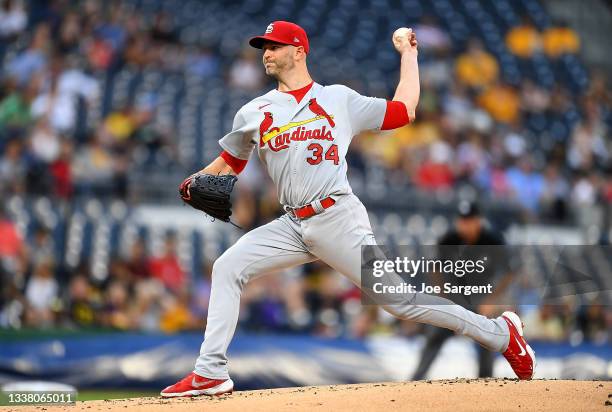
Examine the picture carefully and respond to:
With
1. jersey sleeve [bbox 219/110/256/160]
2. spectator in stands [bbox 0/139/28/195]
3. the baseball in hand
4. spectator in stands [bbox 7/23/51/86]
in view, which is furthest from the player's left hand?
spectator in stands [bbox 7/23/51/86]

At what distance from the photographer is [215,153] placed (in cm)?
1030

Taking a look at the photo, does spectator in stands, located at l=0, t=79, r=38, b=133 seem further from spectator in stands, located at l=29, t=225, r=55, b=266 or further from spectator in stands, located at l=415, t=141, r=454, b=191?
spectator in stands, located at l=415, t=141, r=454, b=191

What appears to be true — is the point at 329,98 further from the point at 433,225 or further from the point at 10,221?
the point at 433,225

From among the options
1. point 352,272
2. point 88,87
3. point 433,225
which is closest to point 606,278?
point 433,225

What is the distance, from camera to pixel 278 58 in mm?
4754

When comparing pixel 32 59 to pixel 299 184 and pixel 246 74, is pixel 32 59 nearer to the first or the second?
pixel 246 74

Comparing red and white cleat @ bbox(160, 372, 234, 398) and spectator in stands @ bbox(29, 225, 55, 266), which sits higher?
red and white cleat @ bbox(160, 372, 234, 398)

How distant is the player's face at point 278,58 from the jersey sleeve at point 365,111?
33 cm

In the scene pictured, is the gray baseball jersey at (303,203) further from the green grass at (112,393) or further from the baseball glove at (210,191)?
the green grass at (112,393)

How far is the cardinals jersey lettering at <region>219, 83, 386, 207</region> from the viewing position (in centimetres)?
460

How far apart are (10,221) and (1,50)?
2974 mm

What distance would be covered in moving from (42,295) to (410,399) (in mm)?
4745

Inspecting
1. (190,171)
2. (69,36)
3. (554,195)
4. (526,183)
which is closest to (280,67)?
(190,171)

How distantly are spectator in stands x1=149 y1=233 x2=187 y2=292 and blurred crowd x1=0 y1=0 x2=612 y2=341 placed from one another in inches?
0.5
